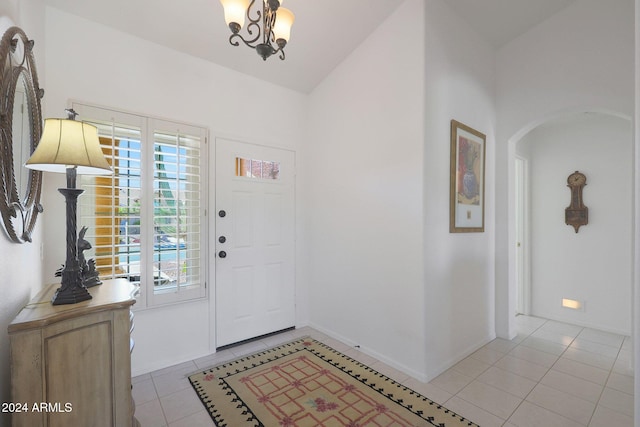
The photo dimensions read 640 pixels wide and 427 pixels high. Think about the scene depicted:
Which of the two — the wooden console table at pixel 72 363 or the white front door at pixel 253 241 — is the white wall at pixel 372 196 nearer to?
the white front door at pixel 253 241

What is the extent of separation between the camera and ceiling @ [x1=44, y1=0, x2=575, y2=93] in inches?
88.9

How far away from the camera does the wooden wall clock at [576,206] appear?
3594mm

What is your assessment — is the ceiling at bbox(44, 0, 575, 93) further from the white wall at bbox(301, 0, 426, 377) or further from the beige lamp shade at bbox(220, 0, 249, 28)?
the beige lamp shade at bbox(220, 0, 249, 28)

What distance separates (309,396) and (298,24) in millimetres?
3222

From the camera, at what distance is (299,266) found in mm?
3582

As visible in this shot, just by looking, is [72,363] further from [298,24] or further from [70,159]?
[298,24]

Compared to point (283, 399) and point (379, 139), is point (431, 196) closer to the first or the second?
point (379, 139)

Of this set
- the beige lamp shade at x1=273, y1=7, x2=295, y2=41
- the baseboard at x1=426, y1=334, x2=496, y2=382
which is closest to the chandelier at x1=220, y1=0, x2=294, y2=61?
the beige lamp shade at x1=273, y1=7, x2=295, y2=41

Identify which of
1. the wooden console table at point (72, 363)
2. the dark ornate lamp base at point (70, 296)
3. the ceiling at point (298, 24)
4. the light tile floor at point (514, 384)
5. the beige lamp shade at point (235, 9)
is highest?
the ceiling at point (298, 24)

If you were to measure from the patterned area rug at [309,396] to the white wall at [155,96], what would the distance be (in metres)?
0.50

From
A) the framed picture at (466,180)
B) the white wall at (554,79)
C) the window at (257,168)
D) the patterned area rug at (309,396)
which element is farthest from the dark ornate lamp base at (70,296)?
the white wall at (554,79)

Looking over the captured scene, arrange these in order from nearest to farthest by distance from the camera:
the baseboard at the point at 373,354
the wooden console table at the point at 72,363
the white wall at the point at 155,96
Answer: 1. the wooden console table at the point at 72,363
2. the white wall at the point at 155,96
3. the baseboard at the point at 373,354

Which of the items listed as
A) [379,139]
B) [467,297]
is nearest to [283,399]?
[467,297]

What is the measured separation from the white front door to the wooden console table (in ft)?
4.96
